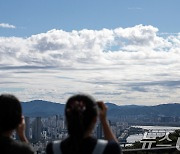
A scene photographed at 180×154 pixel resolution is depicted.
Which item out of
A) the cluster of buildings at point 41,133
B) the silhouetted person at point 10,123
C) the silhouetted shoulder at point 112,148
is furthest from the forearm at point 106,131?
the silhouetted person at point 10,123

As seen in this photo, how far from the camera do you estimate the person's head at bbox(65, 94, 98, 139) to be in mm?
2525

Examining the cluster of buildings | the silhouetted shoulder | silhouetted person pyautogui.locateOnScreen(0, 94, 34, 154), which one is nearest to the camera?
the silhouetted shoulder

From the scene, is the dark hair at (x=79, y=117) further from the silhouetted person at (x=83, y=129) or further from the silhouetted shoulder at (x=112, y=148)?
the silhouetted shoulder at (x=112, y=148)

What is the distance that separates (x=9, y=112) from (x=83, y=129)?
0.46m

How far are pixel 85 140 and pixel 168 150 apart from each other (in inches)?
240

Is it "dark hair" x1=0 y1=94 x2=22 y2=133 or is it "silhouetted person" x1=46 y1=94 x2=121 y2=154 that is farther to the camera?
"dark hair" x1=0 y1=94 x2=22 y2=133

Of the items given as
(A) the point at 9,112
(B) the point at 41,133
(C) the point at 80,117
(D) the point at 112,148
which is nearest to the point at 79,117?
(C) the point at 80,117

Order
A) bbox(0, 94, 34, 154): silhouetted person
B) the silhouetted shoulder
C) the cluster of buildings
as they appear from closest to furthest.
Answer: the silhouetted shoulder < bbox(0, 94, 34, 154): silhouetted person < the cluster of buildings

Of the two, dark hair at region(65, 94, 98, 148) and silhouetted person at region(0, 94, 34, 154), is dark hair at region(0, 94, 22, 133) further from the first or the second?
dark hair at region(65, 94, 98, 148)

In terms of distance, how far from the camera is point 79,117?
8.27 ft

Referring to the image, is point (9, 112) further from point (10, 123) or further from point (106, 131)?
point (106, 131)

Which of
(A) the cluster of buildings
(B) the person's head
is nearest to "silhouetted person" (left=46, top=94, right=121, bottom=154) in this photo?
(B) the person's head

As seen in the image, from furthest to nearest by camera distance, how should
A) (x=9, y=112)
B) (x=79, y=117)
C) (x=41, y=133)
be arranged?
(x=41, y=133)
(x=9, y=112)
(x=79, y=117)

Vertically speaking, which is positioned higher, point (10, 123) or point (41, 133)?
point (10, 123)
